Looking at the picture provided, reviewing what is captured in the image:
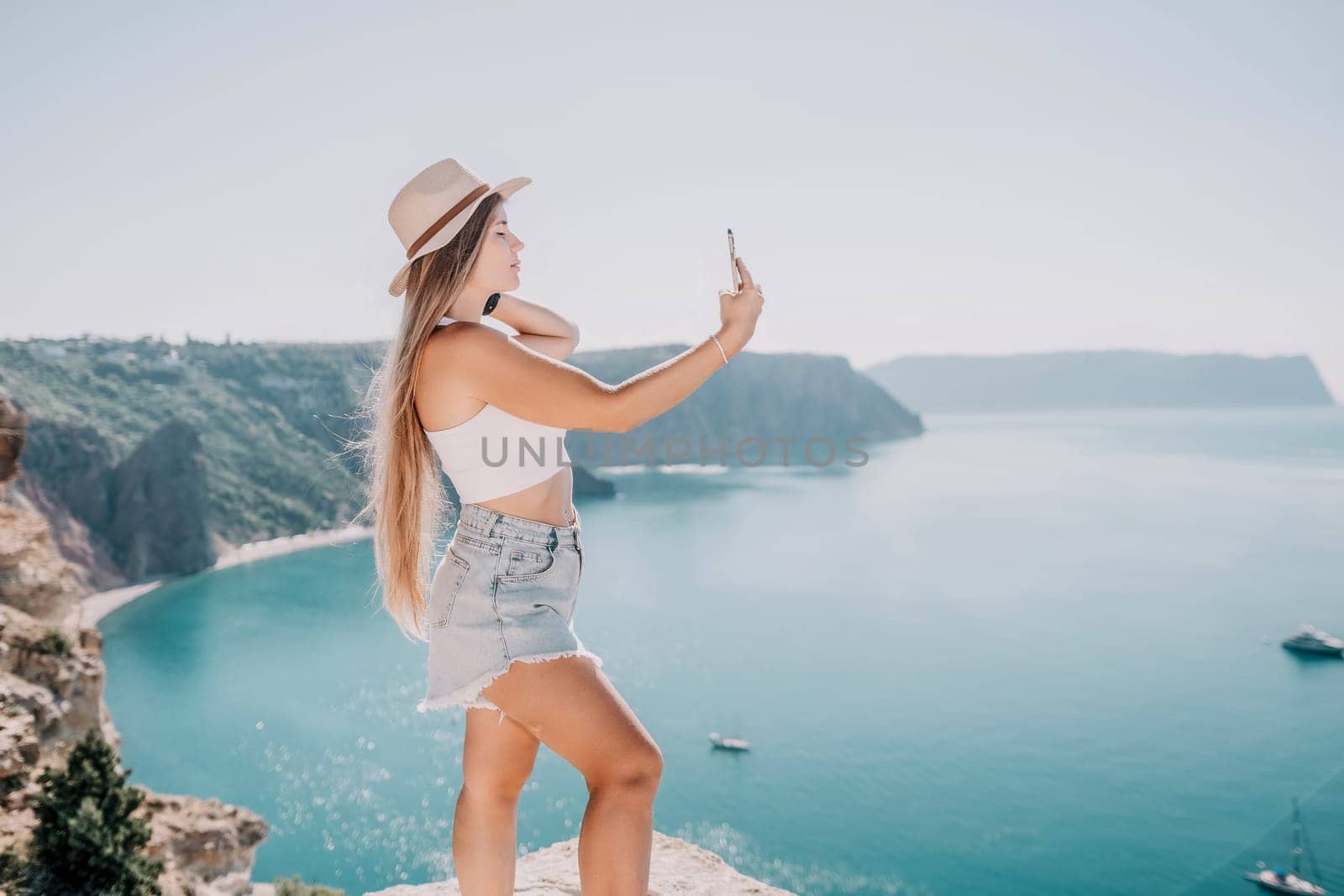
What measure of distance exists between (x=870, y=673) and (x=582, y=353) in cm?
7160

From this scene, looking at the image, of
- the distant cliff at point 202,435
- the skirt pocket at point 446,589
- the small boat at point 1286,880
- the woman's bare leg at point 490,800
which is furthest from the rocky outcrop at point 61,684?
the small boat at point 1286,880

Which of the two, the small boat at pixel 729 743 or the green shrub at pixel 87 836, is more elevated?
the green shrub at pixel 87 836

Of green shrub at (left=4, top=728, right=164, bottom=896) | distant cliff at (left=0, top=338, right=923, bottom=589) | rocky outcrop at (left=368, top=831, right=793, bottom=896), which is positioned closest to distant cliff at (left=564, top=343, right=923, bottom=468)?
distant cliff at (left=0, top=338, right=923, bottom=589)

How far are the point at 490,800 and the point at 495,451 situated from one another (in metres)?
0.91

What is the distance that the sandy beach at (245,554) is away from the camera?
184ft

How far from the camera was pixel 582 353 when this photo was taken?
106750mm

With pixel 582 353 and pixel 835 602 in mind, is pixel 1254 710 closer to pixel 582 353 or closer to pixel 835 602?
pixel 835 602

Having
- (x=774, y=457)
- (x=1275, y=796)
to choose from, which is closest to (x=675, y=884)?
(x=1275, y=796)

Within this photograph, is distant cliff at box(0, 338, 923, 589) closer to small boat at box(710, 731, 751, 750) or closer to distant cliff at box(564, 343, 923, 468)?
distant cliff at box(564, 343, 923, 468)

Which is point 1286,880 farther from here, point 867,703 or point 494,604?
point 494,604

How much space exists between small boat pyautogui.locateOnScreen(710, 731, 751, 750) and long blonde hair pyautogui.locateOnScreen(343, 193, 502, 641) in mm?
34274

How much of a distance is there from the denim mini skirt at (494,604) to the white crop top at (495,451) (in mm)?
64

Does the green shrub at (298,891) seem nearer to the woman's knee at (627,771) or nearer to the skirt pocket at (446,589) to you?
the skirt pocket at (446,589)

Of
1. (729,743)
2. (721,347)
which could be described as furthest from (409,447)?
(729,743)
